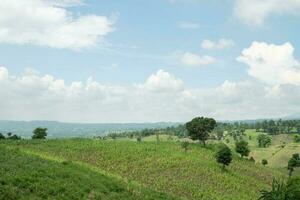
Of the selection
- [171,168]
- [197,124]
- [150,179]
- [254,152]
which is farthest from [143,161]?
[254,152]

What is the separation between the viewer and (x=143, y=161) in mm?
100312

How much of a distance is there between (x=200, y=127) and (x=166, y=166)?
1374 inches

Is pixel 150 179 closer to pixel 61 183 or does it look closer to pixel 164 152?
pixel 164 152

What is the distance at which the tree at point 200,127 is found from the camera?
13050 cm

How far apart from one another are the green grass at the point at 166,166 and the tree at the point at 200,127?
7.58 metres

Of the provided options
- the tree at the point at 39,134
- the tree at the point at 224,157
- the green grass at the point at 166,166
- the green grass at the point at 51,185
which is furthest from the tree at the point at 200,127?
the green grass at the point at 51,185

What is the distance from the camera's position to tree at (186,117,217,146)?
130500 millimetres

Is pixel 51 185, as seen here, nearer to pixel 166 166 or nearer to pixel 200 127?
pixel 166 166

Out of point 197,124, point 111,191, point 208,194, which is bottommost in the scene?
point 208,194

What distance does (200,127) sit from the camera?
427ft

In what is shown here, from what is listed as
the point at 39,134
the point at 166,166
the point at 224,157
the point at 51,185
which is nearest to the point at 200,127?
the point at 224,157

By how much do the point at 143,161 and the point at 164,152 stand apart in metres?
13.9

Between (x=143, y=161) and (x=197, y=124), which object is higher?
(x=197, y=124)

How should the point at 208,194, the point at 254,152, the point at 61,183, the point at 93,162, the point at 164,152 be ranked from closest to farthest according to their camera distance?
the point at 61,183
the point at 208,194
the point at 93,162
the point at 164,152
the point at 254,152
